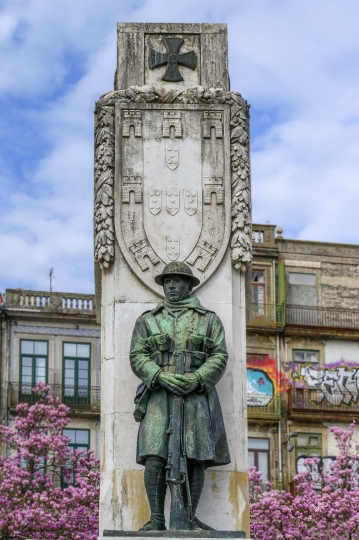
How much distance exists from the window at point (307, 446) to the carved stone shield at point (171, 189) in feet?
97.5

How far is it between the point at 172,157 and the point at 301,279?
31514mm

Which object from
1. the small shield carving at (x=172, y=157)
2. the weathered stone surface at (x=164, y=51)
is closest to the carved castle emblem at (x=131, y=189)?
the small shield carving at (x=172, y=157)

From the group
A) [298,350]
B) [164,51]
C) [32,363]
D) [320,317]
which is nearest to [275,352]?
[298,350]

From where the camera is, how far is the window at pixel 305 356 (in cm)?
4653

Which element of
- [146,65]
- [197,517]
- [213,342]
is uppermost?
[146,65]

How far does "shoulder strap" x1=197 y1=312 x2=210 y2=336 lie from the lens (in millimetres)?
14570

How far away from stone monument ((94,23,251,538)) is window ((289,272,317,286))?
30.8 metres

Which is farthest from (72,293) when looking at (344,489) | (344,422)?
(344,489)

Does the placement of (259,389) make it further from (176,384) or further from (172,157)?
(176,384)

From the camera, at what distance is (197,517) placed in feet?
48.9

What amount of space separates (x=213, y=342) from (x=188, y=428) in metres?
1.02

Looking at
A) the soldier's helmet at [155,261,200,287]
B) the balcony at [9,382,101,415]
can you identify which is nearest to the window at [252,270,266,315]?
the balcony at [9,382,101,415]

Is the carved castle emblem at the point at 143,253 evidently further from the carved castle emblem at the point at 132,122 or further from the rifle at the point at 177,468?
the rifle at the point at 177,468

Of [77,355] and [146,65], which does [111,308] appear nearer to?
[146,65]
